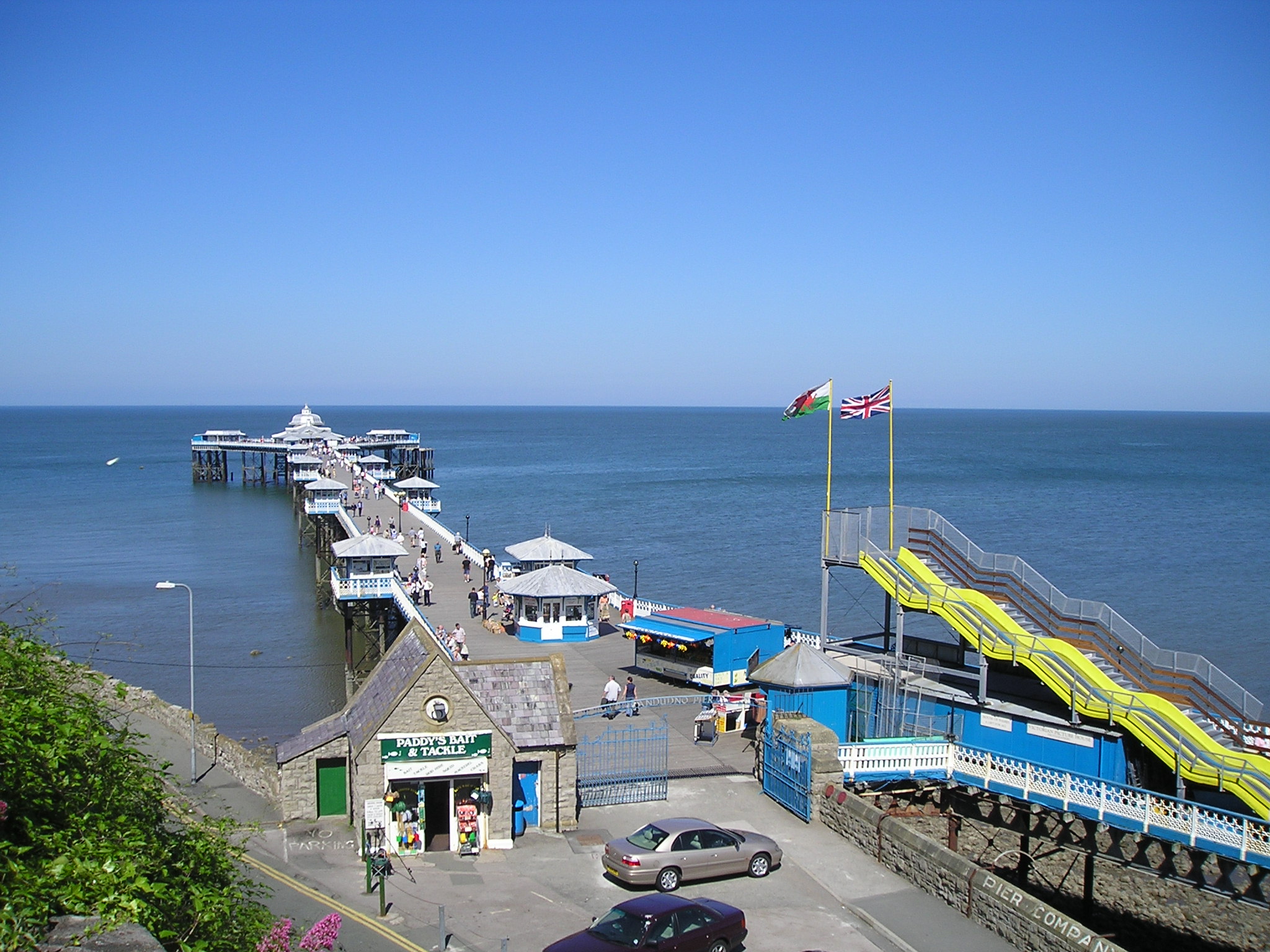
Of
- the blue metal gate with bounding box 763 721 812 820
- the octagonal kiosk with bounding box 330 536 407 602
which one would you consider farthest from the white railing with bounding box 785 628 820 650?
the octagonal kiosk with bounding box 330 536 407 602

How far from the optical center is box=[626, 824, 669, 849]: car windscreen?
16.3 metres

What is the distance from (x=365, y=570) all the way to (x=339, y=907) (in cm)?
2359

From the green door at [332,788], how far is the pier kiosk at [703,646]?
36.8 feet

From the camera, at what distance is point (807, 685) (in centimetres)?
2253

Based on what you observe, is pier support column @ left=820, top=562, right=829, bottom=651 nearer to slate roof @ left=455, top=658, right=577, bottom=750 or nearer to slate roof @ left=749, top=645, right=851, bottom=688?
slate roof @ left=749, top=645, right=851, bottom=688

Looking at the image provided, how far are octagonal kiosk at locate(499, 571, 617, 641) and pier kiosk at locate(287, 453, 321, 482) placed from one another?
150ft

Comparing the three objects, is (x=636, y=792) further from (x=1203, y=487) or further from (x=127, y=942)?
(x=1203, y=487)

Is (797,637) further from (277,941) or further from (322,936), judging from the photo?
(277,941)

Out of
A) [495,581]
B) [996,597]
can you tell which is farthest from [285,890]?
[495,581]

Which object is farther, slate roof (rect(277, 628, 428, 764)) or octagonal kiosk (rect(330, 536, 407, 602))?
octagonal kiosk (rect(330, 536, 407, 602))

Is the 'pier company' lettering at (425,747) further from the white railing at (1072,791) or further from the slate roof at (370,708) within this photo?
the white railing at (1072,791)

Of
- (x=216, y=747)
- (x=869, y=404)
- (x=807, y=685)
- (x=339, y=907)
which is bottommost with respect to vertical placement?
(x=216, y=747)

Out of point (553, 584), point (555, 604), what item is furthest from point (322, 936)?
point (555, 604)

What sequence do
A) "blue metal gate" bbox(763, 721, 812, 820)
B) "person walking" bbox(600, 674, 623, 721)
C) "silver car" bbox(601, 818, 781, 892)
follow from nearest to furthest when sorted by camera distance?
"silver car" bbox(601, 818, 781, 892) < "blue metal gate" bbox(763, 721, 812, 820) < "person walking" bbox(600, 674, 623, 721)
